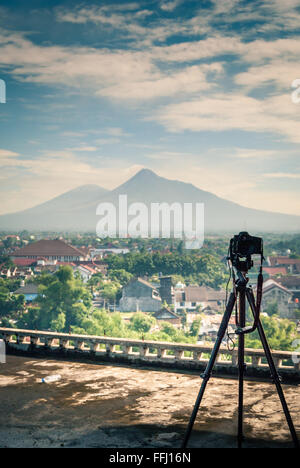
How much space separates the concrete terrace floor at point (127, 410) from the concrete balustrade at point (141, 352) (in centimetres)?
38

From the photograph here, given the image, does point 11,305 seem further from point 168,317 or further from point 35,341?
point 35,341

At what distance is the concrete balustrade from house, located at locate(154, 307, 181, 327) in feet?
226

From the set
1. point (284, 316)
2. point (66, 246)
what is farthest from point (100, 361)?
point (66, 246)

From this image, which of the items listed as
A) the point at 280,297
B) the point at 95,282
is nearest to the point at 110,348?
the point at 280,297

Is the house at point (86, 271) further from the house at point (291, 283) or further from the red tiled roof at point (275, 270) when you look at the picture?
the house at point (291, 283)

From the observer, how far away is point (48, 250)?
472ft

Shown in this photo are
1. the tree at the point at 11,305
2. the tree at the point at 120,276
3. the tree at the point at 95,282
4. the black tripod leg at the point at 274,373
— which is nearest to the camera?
the black tripod leg at the point at 274,373

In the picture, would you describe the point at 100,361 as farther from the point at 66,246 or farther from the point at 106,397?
the point at 66,246

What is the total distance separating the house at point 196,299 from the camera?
93812mm

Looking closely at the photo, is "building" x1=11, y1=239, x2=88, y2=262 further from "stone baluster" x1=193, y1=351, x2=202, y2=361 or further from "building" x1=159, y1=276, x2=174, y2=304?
"stone baluster" x1=193, y1=351, x2=202, y2=361

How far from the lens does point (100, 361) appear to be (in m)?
11.6

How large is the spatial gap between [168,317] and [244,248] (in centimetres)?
7806

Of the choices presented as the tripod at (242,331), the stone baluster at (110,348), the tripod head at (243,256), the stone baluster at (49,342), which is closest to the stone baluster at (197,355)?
the stone baluster at (110,348)
